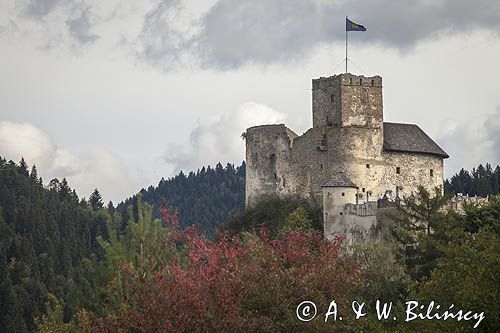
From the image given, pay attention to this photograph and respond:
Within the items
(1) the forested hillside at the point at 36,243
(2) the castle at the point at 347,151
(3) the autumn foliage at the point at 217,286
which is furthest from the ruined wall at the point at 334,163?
(1) the forested hillside at the point at 36,243

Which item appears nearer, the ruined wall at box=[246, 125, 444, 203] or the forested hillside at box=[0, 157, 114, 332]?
the ruined wall at box=[246, 125, 444, 203]

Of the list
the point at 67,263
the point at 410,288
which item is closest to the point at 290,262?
the point at 410,288

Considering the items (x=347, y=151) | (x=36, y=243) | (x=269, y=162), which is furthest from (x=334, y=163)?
(x=36, y=243)

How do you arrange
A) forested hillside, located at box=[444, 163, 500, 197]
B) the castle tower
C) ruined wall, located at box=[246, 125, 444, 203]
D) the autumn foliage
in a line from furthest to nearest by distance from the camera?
1. forested hillside, located at box=[444, 163, 500, 197]
2. the castle tower
3. ruined wall, located at box=[246, 125, 444, 203]
4. the autumn foliage

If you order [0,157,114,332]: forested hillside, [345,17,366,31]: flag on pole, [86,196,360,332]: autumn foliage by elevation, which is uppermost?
[345,17,366,31]: flag on pole

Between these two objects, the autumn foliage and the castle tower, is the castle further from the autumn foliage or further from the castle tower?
the autumn foliage

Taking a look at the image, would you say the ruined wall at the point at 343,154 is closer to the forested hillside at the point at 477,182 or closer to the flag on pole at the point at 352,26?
the flag on pole at the point at 352,26

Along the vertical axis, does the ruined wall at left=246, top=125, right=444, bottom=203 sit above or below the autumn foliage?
above

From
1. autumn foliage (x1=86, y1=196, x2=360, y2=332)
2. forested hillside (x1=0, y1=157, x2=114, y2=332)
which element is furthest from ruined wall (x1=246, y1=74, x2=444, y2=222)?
forested hillside (x1=0, y1=157, x2=114, y2=332)

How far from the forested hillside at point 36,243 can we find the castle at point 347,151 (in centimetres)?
4319

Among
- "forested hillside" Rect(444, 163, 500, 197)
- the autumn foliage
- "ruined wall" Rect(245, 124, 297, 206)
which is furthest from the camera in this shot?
"forested hillside" Rect(444, 163, 500, 197)

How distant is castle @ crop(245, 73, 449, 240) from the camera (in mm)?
75938

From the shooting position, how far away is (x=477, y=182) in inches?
4747

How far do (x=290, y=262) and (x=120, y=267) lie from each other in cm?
614
